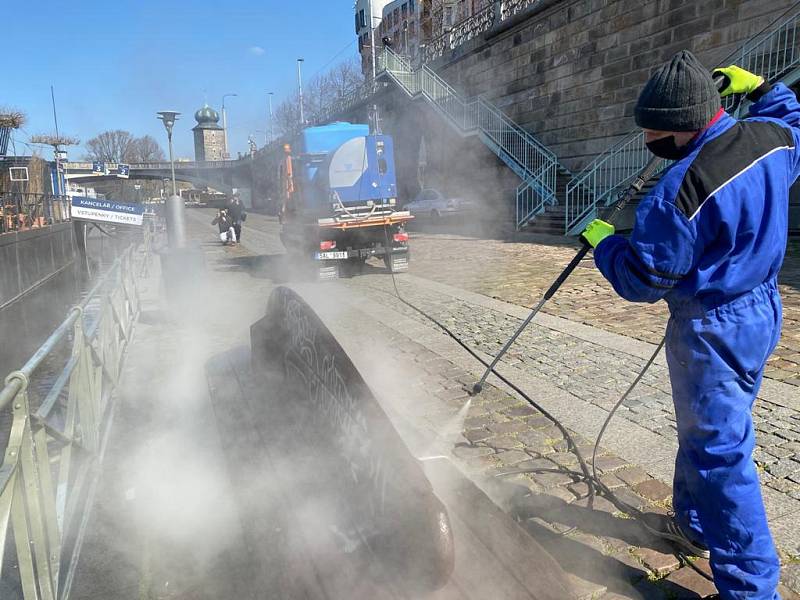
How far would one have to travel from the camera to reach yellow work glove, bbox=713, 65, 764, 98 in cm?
236

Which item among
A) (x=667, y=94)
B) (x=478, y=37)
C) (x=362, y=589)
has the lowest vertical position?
(x=362, y=589)

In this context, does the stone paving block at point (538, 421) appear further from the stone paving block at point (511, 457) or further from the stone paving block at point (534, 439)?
the stone paving block at point (511, 457)

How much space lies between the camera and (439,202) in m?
21.2

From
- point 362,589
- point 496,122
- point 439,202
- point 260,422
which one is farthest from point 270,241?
point 362,589

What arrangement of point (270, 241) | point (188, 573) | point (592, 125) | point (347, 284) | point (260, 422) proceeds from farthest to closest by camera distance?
point (270, 241) → point (592, 125) → point (347, 284) → point (260, 422) → point (188, 573)

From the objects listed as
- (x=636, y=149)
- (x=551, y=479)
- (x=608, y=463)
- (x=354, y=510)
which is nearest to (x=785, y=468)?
(x=608, y=463)

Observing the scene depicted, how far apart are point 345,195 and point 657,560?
9.05 metres

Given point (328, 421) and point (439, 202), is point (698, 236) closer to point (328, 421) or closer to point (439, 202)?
point (328, 421)

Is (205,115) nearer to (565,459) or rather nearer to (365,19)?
(365,19)

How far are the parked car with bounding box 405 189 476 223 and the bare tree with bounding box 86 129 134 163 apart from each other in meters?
70.3

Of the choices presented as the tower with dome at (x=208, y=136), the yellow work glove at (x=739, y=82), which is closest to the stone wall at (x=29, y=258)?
the yellow work glove at (x=739, y=82)

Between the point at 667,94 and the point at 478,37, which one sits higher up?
the point at 478,37

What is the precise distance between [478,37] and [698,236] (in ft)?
69.6

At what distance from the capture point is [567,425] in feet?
12.2
